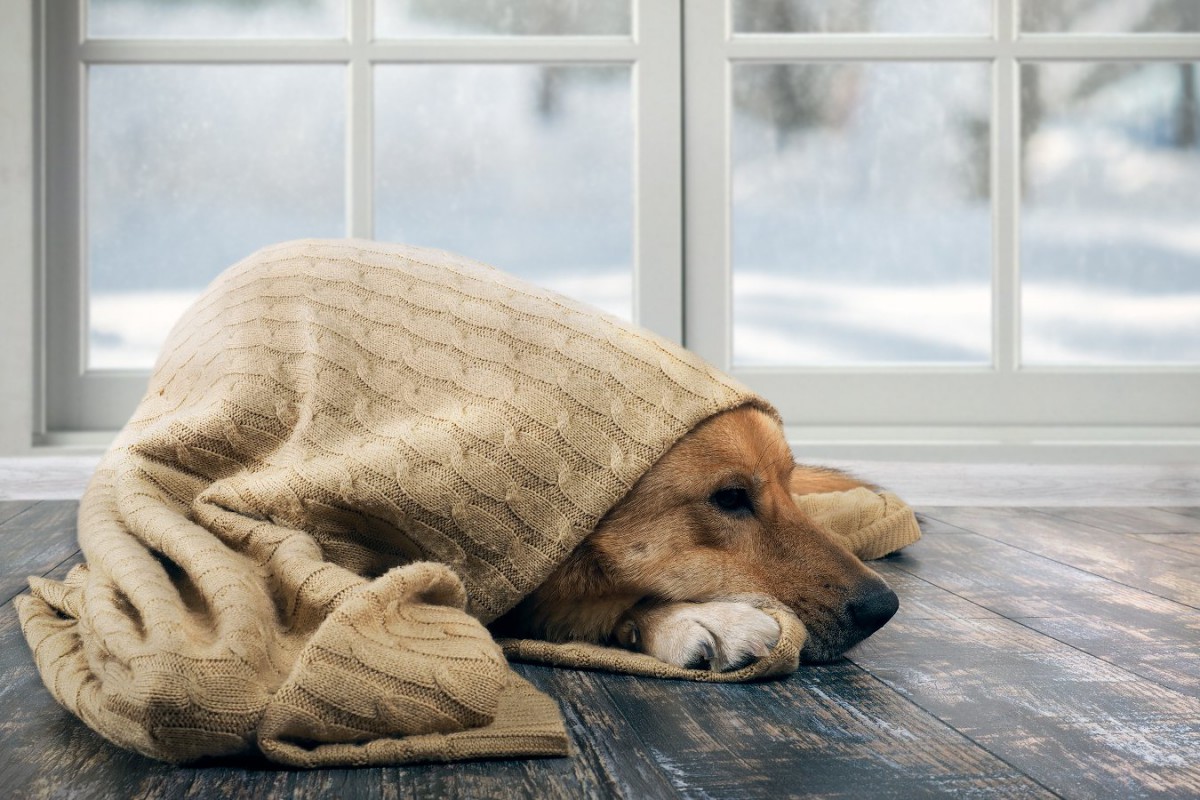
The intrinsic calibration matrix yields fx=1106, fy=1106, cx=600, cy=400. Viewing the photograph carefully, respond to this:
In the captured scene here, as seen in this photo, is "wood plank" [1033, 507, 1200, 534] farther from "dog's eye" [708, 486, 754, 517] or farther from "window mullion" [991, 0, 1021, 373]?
"dog's eye" [708, 486, 754, 517]

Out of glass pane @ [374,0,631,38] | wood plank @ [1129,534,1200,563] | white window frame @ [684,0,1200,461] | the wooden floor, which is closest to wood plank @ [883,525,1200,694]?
the wooden floor

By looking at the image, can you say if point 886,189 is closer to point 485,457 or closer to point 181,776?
point 485,457

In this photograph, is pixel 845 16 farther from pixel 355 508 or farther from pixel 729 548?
pixel 355 508

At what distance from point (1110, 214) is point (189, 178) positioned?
252cm

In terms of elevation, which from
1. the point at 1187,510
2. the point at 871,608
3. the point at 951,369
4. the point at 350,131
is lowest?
the point at 1187,510

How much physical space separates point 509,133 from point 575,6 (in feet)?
1.24

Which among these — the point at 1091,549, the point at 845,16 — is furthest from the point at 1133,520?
the point at 845,16

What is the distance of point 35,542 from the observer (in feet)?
7.54

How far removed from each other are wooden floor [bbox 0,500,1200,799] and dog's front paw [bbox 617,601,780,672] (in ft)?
0.16

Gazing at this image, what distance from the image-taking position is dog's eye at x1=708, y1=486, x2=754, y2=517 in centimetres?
149

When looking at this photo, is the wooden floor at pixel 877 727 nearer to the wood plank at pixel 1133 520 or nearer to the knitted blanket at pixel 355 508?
the knitted blanket at pixel 355 508

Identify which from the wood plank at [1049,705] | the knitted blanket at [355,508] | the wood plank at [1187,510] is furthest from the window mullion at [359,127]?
the wood plank at [1187,510]

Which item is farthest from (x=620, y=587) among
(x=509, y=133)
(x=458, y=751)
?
(x=509, y=133)

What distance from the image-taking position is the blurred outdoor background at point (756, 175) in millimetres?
2951
